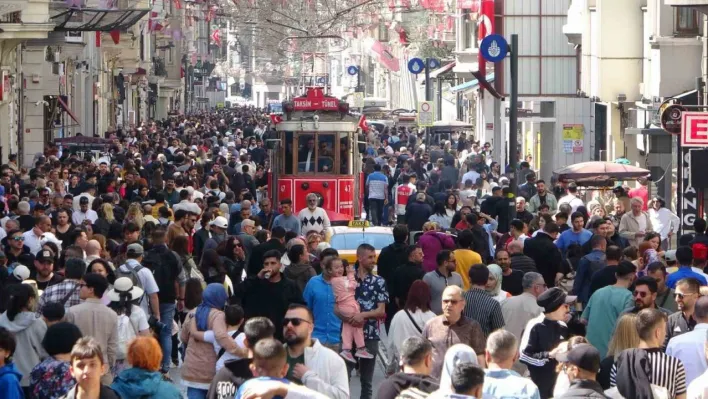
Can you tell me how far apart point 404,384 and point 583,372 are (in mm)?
949

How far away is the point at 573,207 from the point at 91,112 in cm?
3690

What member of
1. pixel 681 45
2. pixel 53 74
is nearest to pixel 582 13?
pixel 681 45

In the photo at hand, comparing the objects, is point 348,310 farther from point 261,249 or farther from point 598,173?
point 598,173

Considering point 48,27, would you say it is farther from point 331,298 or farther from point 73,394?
point 73,394

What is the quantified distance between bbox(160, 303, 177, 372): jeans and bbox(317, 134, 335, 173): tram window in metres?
14.0

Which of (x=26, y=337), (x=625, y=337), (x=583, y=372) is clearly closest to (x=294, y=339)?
(x=583, y=372)

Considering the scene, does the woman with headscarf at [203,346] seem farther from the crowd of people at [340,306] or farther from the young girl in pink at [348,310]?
the young girl in pink at [348,310]

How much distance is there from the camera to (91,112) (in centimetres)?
5809

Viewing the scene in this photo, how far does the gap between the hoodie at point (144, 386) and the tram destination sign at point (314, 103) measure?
2121 centimetres

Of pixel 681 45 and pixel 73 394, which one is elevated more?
pixel 681 45

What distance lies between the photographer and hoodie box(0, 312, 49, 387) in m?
11.4

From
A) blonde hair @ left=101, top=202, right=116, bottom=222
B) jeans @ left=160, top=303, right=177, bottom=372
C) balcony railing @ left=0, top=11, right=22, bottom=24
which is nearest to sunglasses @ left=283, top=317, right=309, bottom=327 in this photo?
jeans @ left=160, top=303, right=177, bottom=372

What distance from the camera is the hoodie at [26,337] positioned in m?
11.4

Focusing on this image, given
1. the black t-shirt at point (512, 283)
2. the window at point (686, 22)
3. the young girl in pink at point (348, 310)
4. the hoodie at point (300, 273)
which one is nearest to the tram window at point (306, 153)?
the window at point (686, 22)
